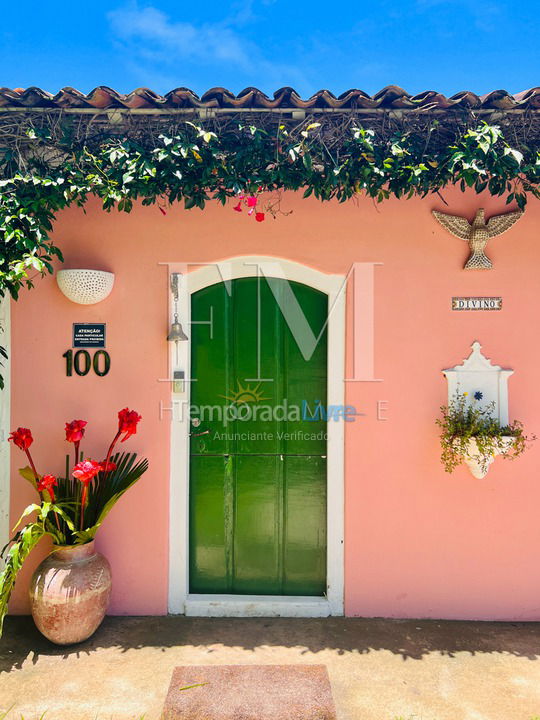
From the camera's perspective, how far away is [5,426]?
3412mm

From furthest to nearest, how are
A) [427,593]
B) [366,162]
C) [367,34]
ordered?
[367,34] < [427,593] < [366,162]

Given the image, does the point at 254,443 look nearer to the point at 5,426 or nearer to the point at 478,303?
the point at 5,426

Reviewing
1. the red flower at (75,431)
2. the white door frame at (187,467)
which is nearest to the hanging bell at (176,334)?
the white door frame at (187,467)

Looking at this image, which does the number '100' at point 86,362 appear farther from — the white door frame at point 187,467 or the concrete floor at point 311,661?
the concrete floor at point 311,661

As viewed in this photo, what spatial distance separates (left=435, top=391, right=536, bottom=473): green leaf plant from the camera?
316 cm

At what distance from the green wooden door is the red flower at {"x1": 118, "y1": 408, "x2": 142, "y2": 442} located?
492 millimetres

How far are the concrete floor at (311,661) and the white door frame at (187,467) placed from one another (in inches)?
Result: 4.0

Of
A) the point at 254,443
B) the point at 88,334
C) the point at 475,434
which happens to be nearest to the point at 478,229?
the point at 475,434

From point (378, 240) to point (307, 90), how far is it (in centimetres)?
119

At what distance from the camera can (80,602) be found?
2941 mm

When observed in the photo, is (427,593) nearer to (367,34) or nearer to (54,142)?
(54,142)

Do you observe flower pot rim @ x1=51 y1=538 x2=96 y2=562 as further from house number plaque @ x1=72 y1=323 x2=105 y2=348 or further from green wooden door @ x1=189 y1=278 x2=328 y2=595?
house number plaque @ x1=72 y1=323 x2=105 y2=348

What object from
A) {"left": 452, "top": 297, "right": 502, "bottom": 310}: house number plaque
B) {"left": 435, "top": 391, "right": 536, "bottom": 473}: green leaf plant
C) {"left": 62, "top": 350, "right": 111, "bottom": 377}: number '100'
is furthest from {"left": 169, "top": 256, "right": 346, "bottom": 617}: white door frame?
{"left": 452, "top": 297, "right": 502, "bottom": 310}: house number plaque

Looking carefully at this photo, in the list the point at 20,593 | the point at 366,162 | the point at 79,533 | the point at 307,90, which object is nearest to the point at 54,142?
the point at 307,90
